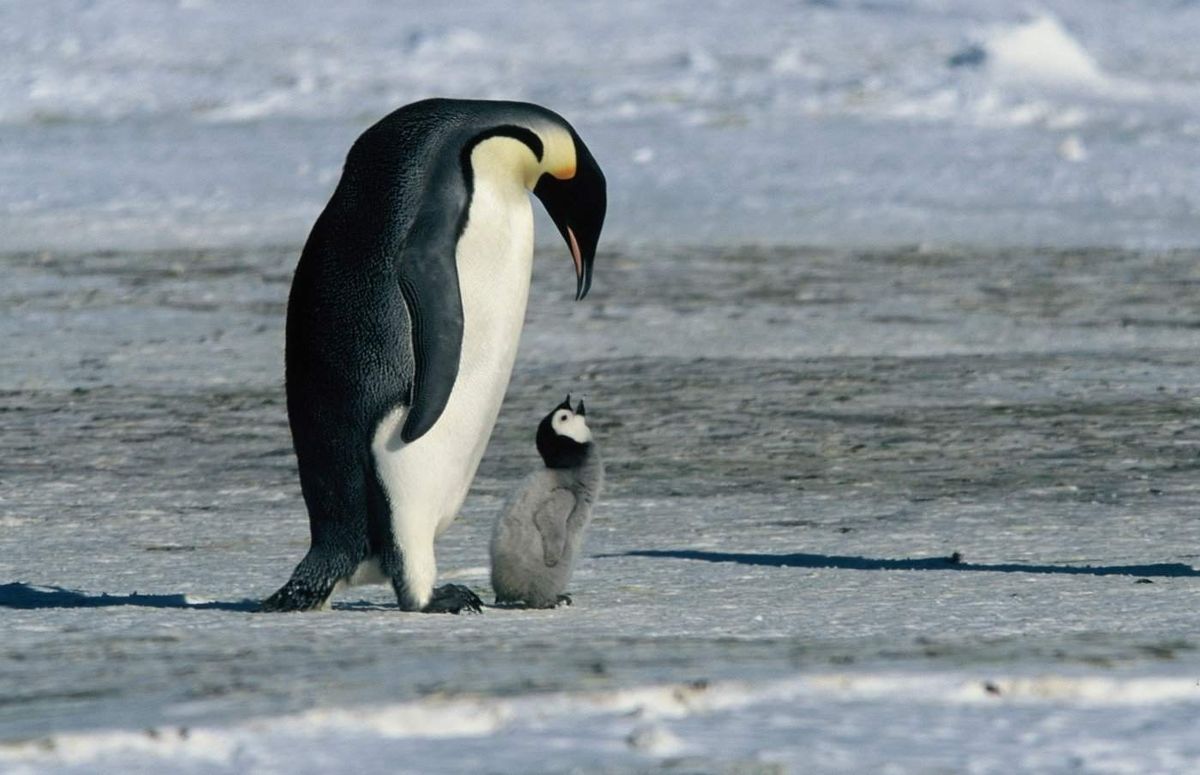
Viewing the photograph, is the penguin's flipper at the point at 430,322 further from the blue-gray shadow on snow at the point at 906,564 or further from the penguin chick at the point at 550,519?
the blue-gray shadow on snow at the point at 906,564

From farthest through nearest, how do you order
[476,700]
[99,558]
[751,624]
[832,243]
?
[832,243] → [99,558] → [751,624] → [476,700]

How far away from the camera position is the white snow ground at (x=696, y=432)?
2.92m

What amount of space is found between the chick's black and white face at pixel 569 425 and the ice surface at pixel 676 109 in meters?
8.37

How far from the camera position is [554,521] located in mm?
4254

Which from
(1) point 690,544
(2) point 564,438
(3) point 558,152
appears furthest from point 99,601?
(1) point 690,544

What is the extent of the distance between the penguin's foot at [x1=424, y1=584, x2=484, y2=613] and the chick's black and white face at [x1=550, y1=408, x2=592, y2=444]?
366mm

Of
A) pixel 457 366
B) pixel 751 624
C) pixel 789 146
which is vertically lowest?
pixel 789 146

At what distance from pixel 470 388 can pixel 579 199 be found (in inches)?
19.1

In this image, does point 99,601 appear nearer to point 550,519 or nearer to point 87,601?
point 87,601

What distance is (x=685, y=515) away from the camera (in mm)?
5457

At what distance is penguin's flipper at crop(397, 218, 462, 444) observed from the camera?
4.12m

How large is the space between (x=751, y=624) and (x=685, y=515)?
1.68 meters

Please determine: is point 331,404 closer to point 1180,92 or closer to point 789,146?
point 789,146

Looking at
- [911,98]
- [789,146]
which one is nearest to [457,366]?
[789,146]
